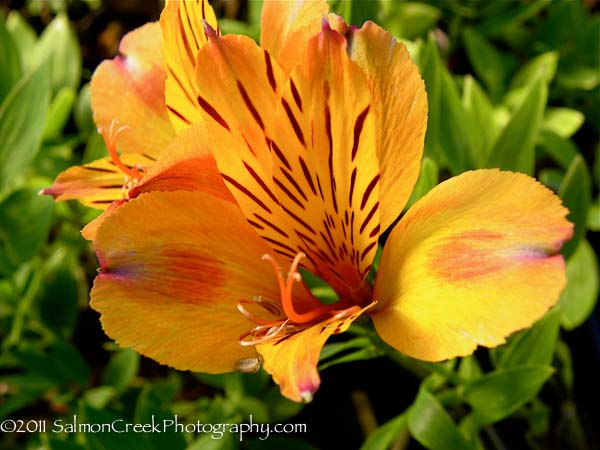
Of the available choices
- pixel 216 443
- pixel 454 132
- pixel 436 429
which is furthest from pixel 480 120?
pixel 216 443

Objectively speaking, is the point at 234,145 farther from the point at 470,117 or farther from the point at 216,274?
the point at 470,117

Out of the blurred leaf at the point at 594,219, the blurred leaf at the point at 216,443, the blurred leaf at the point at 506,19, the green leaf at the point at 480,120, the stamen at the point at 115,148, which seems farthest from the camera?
the blurred leaf at the point at 506,19

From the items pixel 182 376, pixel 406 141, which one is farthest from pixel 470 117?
pixel 182 376

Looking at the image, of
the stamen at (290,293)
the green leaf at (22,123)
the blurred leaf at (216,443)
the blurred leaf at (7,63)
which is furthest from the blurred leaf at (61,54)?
the stamen at (290,293)

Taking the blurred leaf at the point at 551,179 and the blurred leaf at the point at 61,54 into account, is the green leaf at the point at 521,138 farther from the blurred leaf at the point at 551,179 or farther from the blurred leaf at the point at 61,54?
the blurred leaf at the point at 61,54

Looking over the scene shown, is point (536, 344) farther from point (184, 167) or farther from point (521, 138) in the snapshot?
point (184, 167)

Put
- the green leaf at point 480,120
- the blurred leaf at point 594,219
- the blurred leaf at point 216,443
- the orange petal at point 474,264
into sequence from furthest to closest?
the blurred leaf at point 594,219, the green leaf at point 480,120, the blurred leaf at point 216,443, the orange petal at point 474,264

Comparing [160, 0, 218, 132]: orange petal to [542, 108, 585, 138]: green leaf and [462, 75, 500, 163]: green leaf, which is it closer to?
[462, 75, 500, 163]: green leaf
